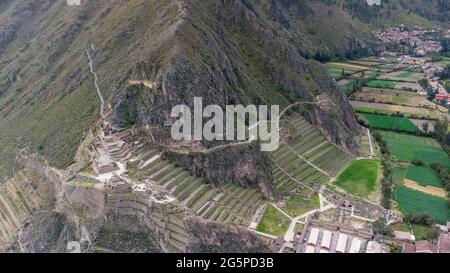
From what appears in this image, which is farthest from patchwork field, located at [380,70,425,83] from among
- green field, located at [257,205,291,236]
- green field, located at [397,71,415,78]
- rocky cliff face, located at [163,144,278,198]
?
green field, located at [257,205,291,236]

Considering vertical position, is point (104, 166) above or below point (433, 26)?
below

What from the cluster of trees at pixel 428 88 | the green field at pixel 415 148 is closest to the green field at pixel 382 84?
the cluster of trees at pixel 428 88

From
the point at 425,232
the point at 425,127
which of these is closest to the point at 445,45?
the point at 425,127

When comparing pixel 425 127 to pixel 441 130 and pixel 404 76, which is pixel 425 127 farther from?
pixel 404 76

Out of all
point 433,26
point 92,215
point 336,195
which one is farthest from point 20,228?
point 433,26

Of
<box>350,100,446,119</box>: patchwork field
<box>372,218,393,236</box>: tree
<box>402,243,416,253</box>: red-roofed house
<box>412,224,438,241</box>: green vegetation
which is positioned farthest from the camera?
<box>350,100,446,119</box>: patchwork field

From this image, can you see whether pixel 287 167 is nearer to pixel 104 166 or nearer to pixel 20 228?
pixel 104 166

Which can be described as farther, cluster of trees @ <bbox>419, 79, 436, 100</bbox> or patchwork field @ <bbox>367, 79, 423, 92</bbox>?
patchwork field @ <bbox>367, 79, 423, 92</bbox>

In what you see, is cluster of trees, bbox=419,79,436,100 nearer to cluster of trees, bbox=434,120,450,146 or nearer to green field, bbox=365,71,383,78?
green field, bbox=365,71,383,78
